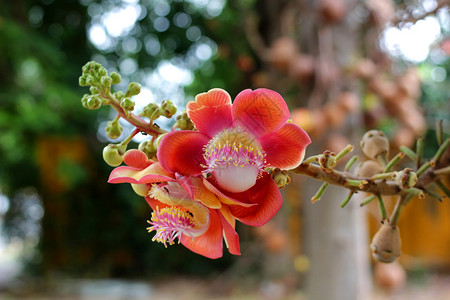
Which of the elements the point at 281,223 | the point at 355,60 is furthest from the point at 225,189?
the point at 281,223

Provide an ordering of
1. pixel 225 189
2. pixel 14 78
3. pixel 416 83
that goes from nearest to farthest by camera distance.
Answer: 1. pixel 225 189
2. pixel 416 83
3. pixel 14 78

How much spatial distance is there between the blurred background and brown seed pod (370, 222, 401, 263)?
138 millimetres

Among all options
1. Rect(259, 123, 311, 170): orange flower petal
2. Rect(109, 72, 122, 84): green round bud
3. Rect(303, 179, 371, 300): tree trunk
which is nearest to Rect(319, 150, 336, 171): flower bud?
Rect(259, 123, 311, 170): orange flower petal

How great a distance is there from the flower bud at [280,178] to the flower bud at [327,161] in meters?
0.02

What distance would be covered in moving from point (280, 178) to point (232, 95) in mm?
1170

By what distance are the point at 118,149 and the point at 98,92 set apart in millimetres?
31

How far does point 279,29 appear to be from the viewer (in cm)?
257

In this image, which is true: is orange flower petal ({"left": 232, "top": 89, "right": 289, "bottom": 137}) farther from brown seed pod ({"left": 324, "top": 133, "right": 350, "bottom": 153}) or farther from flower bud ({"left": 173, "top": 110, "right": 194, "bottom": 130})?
brown seed pod ({"left": 324, "top": 133, "right": 350, "bottom": 153})

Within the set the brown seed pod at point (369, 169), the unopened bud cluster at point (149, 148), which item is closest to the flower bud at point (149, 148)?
the unopened bud cluster at point (149, 148)

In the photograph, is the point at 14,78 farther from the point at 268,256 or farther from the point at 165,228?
the point at 165,228

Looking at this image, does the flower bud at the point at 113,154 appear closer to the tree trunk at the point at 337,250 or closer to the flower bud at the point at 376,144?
the flower bud at the point at 376,144

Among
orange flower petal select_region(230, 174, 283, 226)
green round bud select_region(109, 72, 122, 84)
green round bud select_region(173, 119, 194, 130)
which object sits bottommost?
orange flower petal select_region(230, 174, 283, 226)

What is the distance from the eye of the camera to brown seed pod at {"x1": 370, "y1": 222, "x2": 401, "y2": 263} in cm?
29

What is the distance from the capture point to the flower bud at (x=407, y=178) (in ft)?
0.73
